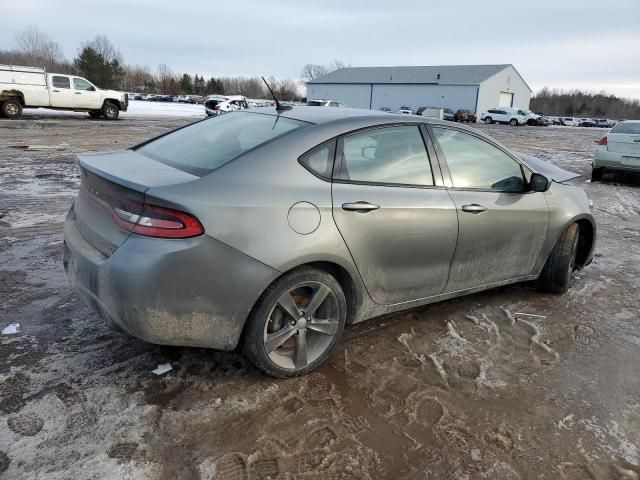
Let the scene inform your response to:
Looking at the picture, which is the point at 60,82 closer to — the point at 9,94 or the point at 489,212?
the point at 9,94

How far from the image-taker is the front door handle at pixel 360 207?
115 inches

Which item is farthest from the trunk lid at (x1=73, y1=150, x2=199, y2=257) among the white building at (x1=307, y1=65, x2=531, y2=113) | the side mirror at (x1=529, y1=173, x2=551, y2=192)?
the white building at (x1=307, y1=65, x2=531, y2=113)

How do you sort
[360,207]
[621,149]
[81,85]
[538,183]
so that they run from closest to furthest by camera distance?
[360,207], [538,183], [621,149], [81,85]

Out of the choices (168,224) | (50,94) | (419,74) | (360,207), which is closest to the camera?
(168,224)

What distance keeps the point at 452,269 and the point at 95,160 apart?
99.4 inches

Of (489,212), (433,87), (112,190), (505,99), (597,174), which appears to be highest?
(433,87)

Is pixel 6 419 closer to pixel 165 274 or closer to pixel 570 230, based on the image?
pixel 165 274

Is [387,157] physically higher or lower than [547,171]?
higher

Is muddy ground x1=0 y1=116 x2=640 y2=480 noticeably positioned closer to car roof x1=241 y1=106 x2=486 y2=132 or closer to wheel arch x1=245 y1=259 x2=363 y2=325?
wheel arch x1=245 y1=259 x2=363 y2=325

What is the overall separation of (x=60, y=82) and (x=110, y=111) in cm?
251

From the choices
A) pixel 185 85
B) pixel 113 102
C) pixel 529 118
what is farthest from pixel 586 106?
pixel 113 102

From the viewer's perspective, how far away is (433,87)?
63.2 metres

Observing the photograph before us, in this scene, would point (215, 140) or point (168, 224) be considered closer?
point (168, 224)

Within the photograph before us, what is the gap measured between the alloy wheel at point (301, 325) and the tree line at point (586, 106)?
11267cm
